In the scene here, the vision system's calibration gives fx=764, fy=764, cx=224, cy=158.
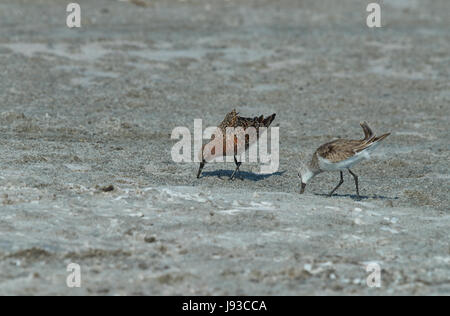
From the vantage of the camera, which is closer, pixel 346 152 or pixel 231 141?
pixel 346 152

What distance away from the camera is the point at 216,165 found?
10.9 metres

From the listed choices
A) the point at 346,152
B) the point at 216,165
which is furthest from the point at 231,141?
the point at 346,152

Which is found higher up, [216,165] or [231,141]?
[231,141]

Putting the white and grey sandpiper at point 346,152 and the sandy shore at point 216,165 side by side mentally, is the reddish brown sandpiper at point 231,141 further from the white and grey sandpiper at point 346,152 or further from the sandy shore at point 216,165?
the white and grey sandpiper at point 346,152

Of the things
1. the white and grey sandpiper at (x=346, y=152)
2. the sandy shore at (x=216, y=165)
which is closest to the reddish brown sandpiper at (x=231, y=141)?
the sandy shore at (x=216, y=165)

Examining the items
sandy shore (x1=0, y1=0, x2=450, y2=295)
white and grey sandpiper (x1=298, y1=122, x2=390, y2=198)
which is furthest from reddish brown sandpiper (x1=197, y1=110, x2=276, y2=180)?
white and grey sandpiper (x1=298, y1=122, x2=390, y2=198)

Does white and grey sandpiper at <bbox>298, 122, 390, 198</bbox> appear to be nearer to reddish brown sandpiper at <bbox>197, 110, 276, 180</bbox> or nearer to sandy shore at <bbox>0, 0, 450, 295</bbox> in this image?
sandy shore at <bbox>0, 0, 450, 295</bbox>

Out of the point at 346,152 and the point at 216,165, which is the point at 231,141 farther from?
the point at 346,152

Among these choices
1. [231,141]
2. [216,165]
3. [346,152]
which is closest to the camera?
[346,152]

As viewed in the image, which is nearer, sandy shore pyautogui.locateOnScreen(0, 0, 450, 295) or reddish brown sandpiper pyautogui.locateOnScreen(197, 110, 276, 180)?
sandy shore pyautogui.locateOnScreen(0, 0, 450, 295)

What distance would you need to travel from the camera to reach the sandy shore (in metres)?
6.64

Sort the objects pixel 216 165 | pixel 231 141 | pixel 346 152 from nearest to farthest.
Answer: pixel 346 152, pixel 231 141, pixel 216 165
